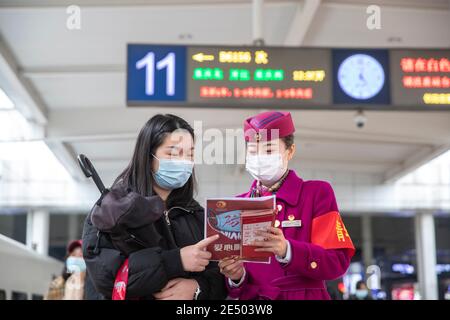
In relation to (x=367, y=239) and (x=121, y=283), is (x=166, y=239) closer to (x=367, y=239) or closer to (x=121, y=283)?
(x=121, y=283)

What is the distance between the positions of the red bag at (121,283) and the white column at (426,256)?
18.2 m

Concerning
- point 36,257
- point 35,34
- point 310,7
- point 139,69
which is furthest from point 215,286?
point 36,257

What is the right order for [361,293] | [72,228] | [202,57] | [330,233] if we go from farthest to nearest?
[72,228] → [361,293] → [202,57] → [330,233]

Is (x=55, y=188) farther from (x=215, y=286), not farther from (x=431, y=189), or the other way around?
(x=215, y=286)

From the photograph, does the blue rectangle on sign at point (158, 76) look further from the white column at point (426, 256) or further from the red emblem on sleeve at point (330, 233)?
the white column at point (426, 256)

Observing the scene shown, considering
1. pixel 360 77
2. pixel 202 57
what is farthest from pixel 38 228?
pixel 360 77

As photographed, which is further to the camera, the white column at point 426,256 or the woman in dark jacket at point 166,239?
the white column at point 426,256

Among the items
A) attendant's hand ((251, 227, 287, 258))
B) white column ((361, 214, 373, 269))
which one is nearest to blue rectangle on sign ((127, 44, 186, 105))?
attendant's hand ((251, 227, 287, 258))

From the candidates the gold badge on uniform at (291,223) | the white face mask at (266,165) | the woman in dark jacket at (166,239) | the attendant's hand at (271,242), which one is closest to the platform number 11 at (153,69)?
the woman in dark jacket at (166,239)

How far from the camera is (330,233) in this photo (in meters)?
2.22

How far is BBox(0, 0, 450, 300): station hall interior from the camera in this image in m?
7.70

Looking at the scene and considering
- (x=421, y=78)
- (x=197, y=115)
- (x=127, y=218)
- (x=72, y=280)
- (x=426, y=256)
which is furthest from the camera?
(x=426, y=256)

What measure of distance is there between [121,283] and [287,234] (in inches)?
24.9

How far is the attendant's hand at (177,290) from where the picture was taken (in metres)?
2.13
